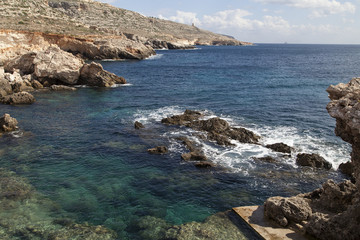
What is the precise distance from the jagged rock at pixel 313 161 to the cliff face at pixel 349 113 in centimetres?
829

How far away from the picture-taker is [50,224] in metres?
14.7

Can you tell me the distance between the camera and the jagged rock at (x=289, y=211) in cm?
1402

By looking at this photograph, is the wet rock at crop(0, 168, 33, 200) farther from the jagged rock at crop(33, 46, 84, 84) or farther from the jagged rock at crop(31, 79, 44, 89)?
the jagged rock at crop(33, 46, 84, 84)

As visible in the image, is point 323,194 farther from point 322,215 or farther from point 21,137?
point 21,137

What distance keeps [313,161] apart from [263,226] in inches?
387

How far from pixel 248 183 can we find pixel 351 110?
8.86m

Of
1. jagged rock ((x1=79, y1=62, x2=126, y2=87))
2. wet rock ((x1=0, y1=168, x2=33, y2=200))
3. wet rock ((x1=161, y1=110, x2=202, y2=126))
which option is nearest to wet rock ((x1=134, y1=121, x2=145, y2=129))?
wet rock ((x1=161, y1=110, x2=202, y2=126))

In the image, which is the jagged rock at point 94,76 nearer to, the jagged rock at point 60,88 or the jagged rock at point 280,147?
the jagged rock at point 60,88

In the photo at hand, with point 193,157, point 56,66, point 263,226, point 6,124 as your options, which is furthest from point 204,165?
point 56,66

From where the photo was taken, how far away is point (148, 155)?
Answer: 23.3 metres

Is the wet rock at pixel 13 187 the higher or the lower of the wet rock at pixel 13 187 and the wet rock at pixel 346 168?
the lower

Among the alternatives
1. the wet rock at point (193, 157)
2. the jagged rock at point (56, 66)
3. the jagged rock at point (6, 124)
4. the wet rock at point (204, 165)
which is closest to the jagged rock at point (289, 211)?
the wet rock at point (204, 165)

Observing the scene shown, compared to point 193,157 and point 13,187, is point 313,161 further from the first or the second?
point 13,187

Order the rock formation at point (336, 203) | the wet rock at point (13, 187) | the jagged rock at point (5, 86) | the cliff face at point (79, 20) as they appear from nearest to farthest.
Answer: the rock formation at point (336, 203)
the wet rock at point (13, 187)
the jagged rock at point (5, 86)
the cliff face at point (79, 20)
